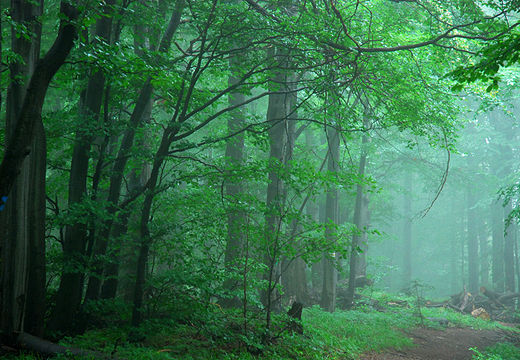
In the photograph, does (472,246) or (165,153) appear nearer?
(165,153)

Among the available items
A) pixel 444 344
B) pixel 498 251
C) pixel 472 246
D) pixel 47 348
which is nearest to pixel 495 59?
pixel 47 348

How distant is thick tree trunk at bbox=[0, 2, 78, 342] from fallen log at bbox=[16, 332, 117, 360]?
0.16 meters

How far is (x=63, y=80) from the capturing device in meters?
6.21

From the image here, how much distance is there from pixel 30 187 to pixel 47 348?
189 cm

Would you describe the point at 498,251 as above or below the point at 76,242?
above

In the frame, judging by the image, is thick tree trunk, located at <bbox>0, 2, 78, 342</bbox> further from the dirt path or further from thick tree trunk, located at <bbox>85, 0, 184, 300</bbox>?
the dirt path

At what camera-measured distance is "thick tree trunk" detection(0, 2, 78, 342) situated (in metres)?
3.44

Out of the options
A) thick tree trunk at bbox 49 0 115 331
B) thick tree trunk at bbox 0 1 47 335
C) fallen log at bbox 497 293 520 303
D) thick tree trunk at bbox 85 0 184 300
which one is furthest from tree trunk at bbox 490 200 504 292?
thick tree trunk at bbox 0 1 47 335

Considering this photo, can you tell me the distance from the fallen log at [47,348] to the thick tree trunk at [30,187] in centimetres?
16

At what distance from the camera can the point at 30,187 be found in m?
4.71

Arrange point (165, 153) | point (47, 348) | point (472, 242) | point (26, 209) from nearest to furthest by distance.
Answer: point (47, 348) → point (26, 209) → point (165, 153) → point (472, 242)

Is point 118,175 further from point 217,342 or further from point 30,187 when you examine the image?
point 217,342

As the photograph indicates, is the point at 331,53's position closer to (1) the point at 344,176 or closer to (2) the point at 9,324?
(1) the point at 344,176

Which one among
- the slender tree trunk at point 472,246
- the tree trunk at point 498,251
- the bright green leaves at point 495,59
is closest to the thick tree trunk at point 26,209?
the bright green leaves at point 495,59
